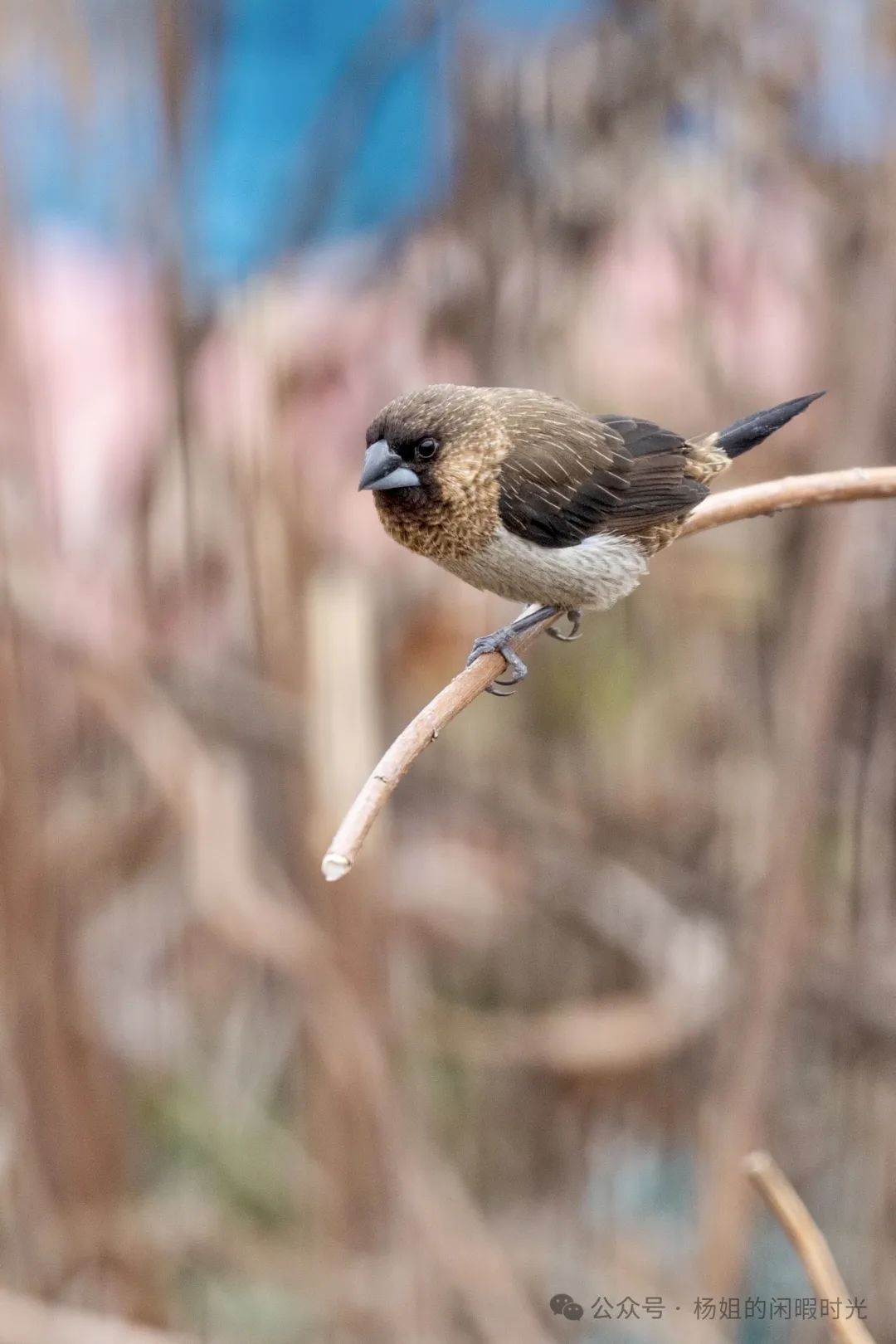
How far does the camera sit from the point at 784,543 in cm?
268

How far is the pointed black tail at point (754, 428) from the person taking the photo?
1.41 m

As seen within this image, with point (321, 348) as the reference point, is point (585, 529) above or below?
below

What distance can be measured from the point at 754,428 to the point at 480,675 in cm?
60

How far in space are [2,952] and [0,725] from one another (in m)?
0.42

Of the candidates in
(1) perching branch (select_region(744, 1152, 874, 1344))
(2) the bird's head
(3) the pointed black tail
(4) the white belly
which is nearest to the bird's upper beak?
(2) the bird's head

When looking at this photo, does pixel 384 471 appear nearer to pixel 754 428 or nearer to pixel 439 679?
pixel 754 428

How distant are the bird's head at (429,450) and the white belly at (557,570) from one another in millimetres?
67

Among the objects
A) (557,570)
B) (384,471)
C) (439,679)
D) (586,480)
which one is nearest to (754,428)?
(586,480)

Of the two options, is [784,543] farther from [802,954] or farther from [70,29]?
[70,29]

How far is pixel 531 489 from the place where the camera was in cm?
144

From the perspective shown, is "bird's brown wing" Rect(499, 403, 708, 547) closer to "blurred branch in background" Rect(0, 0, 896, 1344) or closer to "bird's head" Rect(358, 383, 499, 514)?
"bird's head" Rect(358, 383, 499, 514)

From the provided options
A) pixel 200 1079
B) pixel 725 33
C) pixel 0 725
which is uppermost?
pixel 725 33

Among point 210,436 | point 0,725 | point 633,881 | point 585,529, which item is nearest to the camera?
point 585,529

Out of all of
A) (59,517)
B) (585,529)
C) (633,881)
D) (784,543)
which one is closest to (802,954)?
(633,881)
